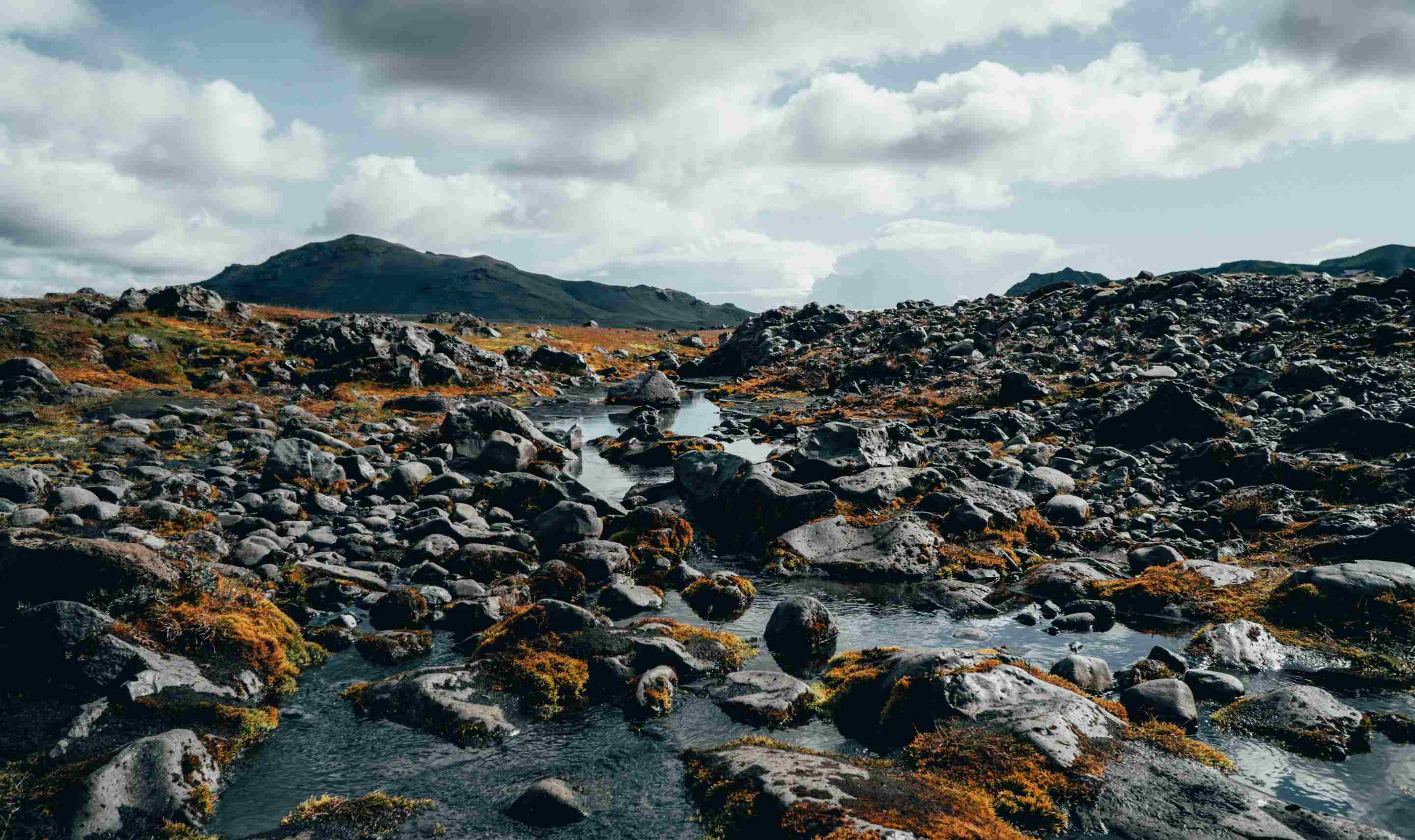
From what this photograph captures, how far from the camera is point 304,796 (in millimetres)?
9617

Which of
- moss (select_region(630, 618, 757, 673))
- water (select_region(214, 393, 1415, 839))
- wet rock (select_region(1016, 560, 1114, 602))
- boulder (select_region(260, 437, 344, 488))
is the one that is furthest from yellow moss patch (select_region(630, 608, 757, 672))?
boulder (select_region(260, 437, 344, 488))

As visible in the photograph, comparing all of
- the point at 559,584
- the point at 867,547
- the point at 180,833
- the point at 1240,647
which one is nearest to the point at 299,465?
the point at 559,584

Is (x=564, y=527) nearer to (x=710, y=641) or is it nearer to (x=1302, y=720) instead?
(x=710, y=641)

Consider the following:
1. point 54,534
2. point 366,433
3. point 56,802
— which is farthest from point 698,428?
point 56,802

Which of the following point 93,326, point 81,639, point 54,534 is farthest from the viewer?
point 93,326

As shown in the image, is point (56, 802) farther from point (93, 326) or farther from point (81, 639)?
point (93, 326)

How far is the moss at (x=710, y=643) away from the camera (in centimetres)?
1373

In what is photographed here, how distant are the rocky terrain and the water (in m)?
0.07

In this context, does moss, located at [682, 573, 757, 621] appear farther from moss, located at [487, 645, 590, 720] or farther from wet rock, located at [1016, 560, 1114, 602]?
wet rock, located at [1016, 560, 1114, 602]

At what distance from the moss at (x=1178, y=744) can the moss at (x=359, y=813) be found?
10106 millimetres

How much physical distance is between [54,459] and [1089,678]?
3439 cm

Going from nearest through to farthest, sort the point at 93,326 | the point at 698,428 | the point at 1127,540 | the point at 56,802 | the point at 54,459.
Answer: the point at 56,802 → the point at 1127,540 → the point at 54,459 → the point at 698,428 → the point at 93,326

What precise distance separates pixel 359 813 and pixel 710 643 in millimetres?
6842

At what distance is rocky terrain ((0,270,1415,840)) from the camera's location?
9266 mm
